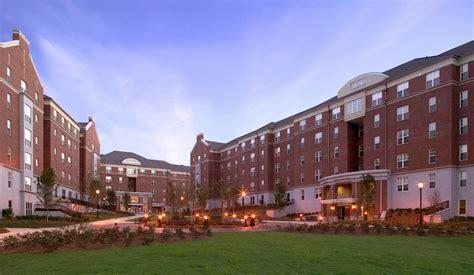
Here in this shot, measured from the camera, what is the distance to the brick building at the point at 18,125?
4250 cm

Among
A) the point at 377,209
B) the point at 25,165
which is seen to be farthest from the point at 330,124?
the point at 25,165

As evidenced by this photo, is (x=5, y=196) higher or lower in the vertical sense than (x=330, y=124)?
lower

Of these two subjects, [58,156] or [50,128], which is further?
[58,156]

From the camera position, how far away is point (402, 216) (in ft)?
134

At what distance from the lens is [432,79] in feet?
138

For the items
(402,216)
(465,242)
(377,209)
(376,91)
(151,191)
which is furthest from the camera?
(151,191)

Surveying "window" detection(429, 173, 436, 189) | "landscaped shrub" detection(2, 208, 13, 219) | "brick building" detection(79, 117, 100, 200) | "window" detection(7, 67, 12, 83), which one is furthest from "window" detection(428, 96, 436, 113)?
"brick building" detection(79, 117, 100, 200)

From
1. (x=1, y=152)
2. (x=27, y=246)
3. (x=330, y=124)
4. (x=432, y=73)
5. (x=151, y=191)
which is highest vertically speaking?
(x=432, y=73)

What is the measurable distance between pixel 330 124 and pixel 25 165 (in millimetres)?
39118

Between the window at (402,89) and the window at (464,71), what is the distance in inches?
243

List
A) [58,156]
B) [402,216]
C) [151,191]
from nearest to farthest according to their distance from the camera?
1. [402,216]
2. [58,156]
3. [151,191]

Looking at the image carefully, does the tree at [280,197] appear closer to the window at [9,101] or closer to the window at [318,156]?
the window at [318,156]

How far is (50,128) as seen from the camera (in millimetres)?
58812

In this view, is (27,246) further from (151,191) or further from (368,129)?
(151,191)
